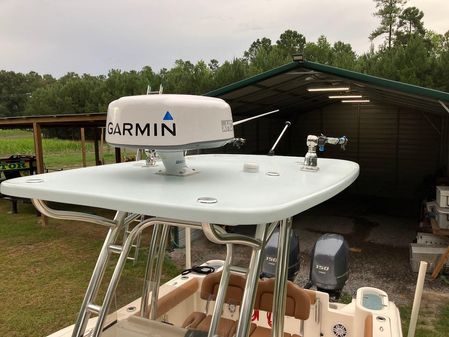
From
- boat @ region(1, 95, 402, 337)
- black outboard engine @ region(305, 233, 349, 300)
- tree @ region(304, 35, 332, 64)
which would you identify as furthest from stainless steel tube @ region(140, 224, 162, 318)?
tree @ region(304, 35, 332, 64)

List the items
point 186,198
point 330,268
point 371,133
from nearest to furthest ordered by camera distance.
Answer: point 186,198 → point 330,268 → point 371,133

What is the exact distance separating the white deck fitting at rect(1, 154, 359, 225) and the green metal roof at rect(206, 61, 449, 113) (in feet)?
14.1

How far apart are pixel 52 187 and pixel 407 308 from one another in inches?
186

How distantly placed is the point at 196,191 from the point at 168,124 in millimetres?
362

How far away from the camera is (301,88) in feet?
30.6

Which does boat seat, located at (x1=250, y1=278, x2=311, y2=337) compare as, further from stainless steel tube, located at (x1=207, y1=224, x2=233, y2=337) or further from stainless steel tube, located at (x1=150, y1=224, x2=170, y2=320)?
stainless steel tube, located at (x1=207, y1=224, x2=233, y2=337)

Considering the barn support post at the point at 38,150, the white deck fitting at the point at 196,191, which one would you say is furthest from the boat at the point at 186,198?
the barn support post at the point at 38,150

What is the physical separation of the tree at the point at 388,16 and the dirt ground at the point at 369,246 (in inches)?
1026

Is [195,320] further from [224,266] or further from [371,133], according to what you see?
[371,133]

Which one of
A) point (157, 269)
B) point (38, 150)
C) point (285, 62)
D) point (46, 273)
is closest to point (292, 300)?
point (157, 269)

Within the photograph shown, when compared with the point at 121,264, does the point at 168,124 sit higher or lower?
higher

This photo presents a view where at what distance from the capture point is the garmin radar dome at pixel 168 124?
5.68ft

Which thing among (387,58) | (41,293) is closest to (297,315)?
(41,293)

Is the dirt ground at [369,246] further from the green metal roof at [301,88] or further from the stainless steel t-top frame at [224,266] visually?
the stainless steel t-top frame at [224,266]
